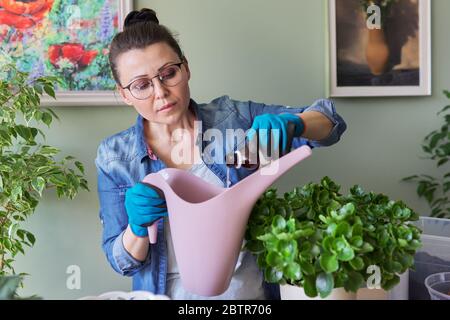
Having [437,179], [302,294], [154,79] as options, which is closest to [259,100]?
[154,79]

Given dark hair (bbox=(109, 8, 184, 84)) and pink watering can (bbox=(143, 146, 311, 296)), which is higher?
dark hair (bbox=(109, 8, 184, 84))

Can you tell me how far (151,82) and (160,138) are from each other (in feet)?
0.53

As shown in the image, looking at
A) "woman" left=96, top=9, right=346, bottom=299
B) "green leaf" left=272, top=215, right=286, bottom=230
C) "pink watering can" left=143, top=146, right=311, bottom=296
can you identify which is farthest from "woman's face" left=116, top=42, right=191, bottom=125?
"green leaf" left=272, top=215, right=286, bottom=230

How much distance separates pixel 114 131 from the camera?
1.05 metres

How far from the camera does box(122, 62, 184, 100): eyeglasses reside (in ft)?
2.37

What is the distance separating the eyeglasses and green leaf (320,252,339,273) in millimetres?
416

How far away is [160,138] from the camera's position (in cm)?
85

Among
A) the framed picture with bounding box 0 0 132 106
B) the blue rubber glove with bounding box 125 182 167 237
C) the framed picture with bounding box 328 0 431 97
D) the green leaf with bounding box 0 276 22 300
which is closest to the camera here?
the green leaf with bounding box 0 276 22 300

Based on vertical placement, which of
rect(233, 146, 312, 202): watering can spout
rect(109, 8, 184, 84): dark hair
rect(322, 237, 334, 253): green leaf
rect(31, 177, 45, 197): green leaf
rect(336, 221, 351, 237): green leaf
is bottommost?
rect(322, 237, 334, 253): green leaf

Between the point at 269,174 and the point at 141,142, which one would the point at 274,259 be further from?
the point at 141,142

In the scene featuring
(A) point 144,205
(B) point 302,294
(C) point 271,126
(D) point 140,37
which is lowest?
(B) point 302,294

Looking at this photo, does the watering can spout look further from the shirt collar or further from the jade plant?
the shirt collar

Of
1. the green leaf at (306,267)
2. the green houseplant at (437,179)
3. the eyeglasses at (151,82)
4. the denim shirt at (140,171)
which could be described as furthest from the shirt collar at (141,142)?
the green houseplant at (437,179)
